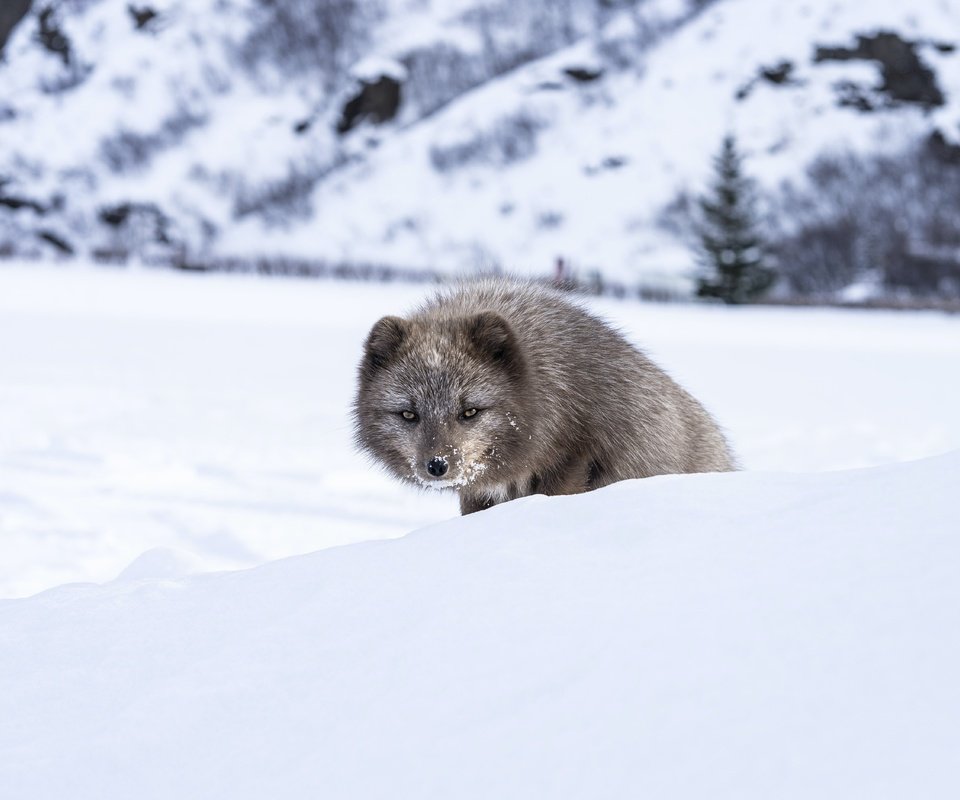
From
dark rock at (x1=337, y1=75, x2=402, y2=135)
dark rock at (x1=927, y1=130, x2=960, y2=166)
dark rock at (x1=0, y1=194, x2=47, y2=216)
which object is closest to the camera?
dark rock at (x1=927, y1=130, x2=960, y2=166)

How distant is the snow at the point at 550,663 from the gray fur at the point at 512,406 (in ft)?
5.25

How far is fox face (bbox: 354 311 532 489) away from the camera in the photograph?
4926mm

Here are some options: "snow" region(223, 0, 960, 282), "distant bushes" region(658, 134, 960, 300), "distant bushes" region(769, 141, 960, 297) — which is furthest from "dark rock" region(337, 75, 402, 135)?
"distant bushes" region(769, 141, 960, 297)

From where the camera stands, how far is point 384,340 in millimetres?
5207

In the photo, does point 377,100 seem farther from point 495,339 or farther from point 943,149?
point 495,339

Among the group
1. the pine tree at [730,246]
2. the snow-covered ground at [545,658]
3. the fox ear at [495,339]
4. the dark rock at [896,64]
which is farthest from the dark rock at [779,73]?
the snow-covered ground at [545,658]

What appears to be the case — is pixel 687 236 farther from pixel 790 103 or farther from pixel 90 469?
pixel 90 469

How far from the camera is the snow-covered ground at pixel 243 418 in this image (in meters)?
6.89

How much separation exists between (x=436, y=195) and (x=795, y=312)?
30.3 metres

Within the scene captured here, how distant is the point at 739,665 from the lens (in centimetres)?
232

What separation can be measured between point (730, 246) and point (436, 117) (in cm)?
3008

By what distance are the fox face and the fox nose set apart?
5 cm

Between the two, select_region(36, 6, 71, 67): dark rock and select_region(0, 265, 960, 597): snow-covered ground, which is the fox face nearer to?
select_region(0, 265, 960, 597): snow-covered ground

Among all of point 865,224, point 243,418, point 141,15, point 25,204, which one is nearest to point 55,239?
point 25,204
